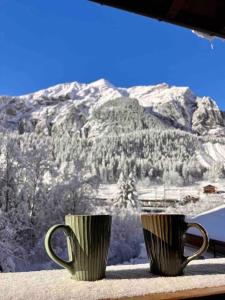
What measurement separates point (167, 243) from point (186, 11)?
2.22ft

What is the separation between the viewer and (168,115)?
302 ft

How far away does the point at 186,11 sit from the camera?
1025 mm

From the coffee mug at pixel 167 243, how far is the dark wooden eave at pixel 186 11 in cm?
58

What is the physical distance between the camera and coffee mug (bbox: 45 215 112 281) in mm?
713

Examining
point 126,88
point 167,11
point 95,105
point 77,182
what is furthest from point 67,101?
point 167,11

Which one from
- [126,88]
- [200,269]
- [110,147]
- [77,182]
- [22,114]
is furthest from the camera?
[126,88]

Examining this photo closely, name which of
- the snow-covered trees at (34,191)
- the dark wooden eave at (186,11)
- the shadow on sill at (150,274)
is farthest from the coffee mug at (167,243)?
the snow-covered trees at (34,191)

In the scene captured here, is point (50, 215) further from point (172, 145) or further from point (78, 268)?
point (172, 145)

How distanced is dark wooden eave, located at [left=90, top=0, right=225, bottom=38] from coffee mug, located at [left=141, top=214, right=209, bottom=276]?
577mm

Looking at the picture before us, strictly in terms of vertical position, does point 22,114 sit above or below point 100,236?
above

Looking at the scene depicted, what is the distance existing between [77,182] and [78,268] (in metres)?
13.3

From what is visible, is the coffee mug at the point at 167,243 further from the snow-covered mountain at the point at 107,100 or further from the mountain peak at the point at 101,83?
the mountain peak at the point at 101,83

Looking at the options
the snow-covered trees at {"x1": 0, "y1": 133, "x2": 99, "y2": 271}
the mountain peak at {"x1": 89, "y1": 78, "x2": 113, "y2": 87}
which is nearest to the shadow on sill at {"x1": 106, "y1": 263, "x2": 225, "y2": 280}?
the snow-covered trees at {"x1": 0, "y1": 133, "x2": 99, "y2": 271}

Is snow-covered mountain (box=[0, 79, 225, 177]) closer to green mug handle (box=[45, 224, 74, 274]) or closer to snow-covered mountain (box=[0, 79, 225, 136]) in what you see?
snow-covered mountain (box=[0, 79, 225, 136])
